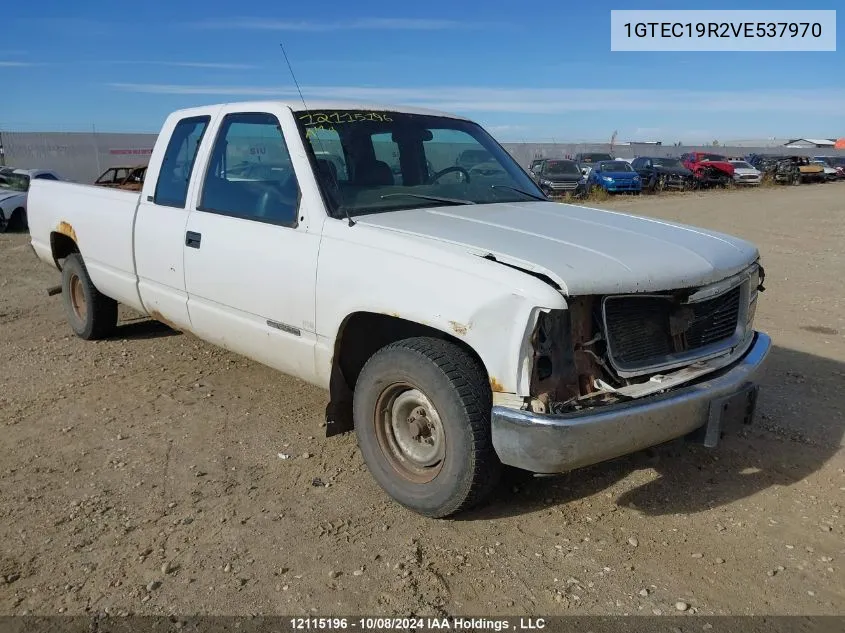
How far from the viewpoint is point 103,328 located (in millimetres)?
6289

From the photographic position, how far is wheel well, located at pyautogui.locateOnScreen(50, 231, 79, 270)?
20.7 feet

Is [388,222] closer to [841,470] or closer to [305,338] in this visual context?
[305,338]

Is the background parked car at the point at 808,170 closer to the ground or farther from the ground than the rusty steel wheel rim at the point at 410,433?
closer to the ground

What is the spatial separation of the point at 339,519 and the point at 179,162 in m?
2.76

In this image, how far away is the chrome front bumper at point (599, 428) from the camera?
9.11 feet

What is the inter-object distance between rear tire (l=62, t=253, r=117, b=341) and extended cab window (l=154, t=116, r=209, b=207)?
5.02ft

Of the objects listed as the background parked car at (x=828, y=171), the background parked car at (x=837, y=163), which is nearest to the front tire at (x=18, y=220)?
the background parked car at (x=828, y=171)

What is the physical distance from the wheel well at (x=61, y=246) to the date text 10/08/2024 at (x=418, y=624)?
473cm

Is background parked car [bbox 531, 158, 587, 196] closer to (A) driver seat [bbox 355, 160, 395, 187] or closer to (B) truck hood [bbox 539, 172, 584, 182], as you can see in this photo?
(B) truck hood [bbox 539, 172, 584, 182]

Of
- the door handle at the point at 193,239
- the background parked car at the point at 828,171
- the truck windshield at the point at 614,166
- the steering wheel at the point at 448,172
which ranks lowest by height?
the background parked car at the point at 828,171

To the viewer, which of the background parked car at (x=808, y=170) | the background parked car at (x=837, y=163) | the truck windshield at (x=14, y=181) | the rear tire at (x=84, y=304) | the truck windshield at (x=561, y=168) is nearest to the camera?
the rear tire at (x=84, y=304)

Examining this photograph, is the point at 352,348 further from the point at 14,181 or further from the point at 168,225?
the point at 14,181

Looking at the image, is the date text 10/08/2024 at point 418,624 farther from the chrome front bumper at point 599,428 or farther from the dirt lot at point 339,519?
the chrome front bumper at point 599,428

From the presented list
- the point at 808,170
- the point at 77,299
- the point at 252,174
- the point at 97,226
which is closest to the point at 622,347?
the point at 252,174
